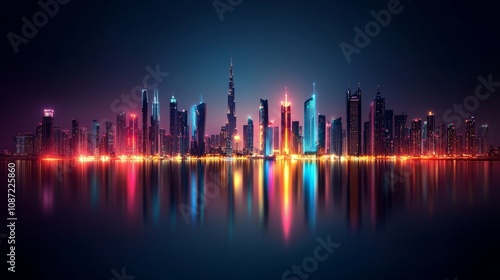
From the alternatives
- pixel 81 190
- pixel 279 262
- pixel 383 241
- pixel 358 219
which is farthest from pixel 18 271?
pixel 81 190

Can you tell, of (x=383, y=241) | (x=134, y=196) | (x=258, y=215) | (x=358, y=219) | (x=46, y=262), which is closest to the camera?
(x=46, y=262)

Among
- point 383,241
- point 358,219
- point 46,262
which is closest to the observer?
point 46,262

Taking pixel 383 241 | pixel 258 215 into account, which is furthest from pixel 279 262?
pixel 258 215

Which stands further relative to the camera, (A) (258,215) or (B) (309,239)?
(A) (258,215)

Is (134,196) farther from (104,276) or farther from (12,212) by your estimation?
(104,276)

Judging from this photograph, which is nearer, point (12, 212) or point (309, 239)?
point (309, 239)

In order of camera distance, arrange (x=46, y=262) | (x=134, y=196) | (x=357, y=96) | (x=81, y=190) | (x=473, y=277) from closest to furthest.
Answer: (x=473, y=277) → (x=46, y=262) → (x=134, y=196) → (x=81, y=190) → (x=357, y=96)

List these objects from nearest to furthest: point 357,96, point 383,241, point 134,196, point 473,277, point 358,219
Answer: point 473,277
point 383,241
point 358,219
point 134,196
point 357,96

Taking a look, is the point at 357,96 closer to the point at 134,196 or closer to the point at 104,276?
the point at 134,196

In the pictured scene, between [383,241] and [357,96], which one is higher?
[357,96]
